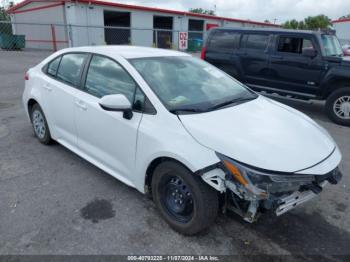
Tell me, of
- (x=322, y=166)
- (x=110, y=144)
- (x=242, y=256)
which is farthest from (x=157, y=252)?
(x=322, y=166)

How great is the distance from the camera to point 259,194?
217 cm

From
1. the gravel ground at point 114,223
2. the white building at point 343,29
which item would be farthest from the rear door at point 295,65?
the white building at point 343,29

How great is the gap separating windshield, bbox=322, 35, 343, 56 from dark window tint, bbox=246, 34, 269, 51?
132cm

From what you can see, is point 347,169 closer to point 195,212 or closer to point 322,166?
point 322,166

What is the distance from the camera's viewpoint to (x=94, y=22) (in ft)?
65.3

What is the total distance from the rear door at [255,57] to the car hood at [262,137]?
4684mm

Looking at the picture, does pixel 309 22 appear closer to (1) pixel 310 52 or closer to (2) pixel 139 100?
(1) pixel 310 52

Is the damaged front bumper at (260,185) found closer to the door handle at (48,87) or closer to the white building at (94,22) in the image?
the door handle at (48,87)

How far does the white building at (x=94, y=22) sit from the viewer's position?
746 inches

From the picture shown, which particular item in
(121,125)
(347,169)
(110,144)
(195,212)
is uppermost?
(121,125)

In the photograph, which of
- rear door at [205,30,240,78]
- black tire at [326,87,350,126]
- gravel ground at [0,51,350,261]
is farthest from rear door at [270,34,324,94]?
gravel ground at [0,51,350,261]

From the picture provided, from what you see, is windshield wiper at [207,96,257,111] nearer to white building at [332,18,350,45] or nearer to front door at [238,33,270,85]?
front door at [238,33,270,85]

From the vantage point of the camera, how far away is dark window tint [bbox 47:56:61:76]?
13.6 feet

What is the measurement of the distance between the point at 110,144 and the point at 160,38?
24.1m
